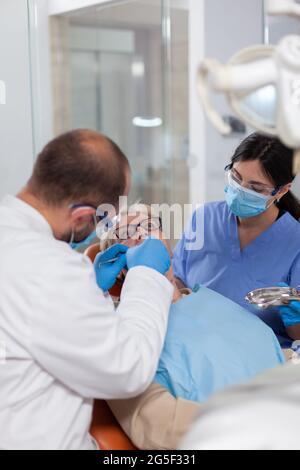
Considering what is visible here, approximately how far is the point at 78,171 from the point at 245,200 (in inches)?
29.1

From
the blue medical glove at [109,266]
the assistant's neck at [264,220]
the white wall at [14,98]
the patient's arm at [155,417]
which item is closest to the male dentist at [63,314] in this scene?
the patient's arm at [155,417]

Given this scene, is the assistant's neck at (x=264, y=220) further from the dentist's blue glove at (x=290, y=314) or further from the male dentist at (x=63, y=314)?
the male dentist at (x=63, y=314)

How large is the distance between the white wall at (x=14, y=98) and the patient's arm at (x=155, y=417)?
6.98ft

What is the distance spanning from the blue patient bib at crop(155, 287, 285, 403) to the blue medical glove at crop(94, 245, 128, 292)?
7.1 inches

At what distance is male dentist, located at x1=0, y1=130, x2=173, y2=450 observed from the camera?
1.04m

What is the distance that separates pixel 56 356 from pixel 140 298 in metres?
0.22

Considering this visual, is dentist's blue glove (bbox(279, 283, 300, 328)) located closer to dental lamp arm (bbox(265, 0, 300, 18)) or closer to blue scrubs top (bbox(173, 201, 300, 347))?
blue scrubs top (bbox(173, 201, 300, 347))

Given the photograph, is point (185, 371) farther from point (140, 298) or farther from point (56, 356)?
point (56, 356)

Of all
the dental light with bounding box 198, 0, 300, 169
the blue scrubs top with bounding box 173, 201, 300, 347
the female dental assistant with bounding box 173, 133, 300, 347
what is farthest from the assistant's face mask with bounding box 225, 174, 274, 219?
the dental light with bounding box 198, 0, 300, 169

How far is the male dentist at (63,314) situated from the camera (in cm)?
104

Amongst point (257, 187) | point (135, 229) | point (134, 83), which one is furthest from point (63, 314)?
point (134, 83)

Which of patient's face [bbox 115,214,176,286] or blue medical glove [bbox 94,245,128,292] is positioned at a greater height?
patient's face [bbox 115,214,176,286]

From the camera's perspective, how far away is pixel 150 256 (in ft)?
4.33
